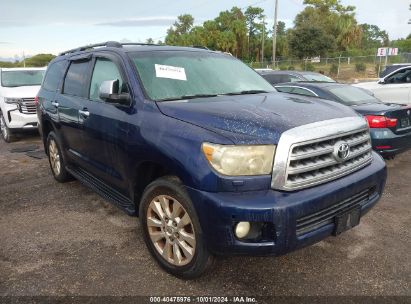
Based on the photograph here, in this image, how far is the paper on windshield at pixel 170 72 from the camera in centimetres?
358

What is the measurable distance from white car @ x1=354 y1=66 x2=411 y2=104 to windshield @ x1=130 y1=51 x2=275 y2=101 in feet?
19.9

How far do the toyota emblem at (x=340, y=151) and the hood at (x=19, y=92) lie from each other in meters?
8.05

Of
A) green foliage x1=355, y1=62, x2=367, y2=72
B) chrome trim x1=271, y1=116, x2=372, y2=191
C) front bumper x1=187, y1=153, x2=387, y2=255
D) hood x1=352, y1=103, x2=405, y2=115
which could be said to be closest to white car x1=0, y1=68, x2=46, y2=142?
hood x1=352, y1=103, x2=405, y2=115

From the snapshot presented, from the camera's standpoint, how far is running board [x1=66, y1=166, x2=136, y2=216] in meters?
3.63

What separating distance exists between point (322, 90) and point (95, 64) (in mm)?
4138

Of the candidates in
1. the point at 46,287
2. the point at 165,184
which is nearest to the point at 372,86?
the point at 165,184

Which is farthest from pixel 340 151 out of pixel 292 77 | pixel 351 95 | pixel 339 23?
pixel 339 23

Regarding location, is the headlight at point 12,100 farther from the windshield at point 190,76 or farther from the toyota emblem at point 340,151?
the toyota emblem at point 340,151

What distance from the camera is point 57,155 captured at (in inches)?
215

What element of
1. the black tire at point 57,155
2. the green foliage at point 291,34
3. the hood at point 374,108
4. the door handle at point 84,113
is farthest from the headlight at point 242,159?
the green foliage at point 291,34

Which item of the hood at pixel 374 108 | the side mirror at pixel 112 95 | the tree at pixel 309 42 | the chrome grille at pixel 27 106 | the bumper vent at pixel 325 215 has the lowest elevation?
the bumper vent at pixel 325 215

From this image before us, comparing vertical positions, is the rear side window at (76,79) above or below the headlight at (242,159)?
above

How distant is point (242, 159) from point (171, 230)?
89 cm

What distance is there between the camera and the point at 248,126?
2693 mm
